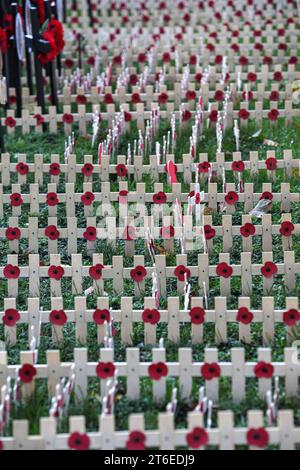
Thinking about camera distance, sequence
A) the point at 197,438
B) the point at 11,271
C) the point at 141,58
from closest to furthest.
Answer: the point at 197,438 → the point at 11,271 → the point at 141,58

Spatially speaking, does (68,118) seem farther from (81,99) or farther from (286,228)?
(286,228)

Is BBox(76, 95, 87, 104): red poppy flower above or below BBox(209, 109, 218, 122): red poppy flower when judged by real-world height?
above

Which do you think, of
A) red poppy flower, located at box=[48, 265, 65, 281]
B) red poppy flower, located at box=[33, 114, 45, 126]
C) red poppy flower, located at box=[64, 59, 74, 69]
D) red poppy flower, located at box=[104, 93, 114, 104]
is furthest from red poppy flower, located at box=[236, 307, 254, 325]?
red poppy flower, located at box=[64, 59, 74, 69]

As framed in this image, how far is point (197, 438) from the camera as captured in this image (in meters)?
5.09

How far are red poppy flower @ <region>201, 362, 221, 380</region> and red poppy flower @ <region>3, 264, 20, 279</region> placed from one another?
1.70 metres

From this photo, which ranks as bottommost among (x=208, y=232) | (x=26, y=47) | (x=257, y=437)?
(x=257, y=437)

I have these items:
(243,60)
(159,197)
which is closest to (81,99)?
(243,60)

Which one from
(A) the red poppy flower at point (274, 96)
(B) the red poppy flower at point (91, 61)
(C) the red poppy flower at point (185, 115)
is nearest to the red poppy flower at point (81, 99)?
(C) the red poppy flower at point (185, 115)

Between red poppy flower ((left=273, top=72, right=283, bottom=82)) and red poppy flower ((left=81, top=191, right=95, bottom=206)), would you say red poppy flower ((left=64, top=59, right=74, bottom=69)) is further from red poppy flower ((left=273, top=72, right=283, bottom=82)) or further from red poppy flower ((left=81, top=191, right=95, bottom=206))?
red poppy flower ((left=81, top=191, right=95, bottom=206))

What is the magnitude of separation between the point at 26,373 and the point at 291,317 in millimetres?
1545

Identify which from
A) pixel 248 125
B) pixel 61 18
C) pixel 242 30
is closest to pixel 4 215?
pixel 248 125

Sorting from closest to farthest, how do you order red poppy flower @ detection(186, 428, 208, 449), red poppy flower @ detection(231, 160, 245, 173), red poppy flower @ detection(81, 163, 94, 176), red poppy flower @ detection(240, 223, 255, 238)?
red poppy flower @ detection(186, 428, 208, 449) → red poppy flower @ detection(240, 223, 255, 238) → red poppy flower @ detection(231, 160, 245, 173) → red poppy flower @ detection(81, 163, 94, 176)

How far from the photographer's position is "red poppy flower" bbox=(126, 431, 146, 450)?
5.11 m

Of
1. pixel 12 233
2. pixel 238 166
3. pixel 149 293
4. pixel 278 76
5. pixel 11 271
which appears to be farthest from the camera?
pixel 278 76
